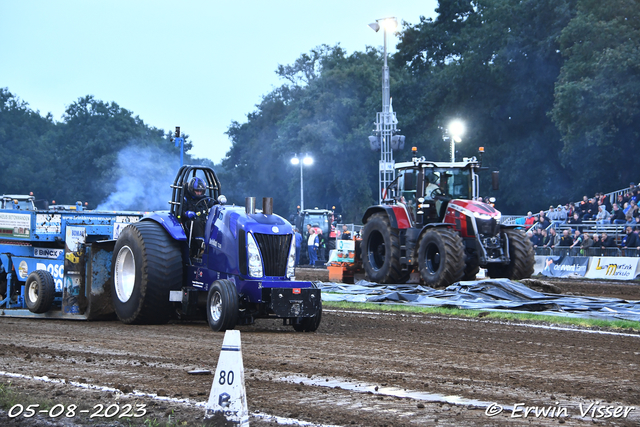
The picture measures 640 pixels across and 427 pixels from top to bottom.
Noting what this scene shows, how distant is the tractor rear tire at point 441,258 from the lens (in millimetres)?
17828

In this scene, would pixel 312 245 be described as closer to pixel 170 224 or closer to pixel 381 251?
pixel 381 251

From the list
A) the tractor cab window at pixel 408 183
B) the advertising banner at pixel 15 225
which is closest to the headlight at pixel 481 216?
the tractor cab window at pixel 408 183

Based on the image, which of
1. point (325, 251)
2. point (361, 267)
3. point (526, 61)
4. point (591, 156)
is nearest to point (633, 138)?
point (591, 156)

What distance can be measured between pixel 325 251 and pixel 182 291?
86.1 feet

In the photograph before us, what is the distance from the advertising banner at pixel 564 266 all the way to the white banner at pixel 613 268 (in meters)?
0.28

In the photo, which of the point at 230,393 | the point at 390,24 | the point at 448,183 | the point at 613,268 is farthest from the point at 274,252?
the point at 390,24

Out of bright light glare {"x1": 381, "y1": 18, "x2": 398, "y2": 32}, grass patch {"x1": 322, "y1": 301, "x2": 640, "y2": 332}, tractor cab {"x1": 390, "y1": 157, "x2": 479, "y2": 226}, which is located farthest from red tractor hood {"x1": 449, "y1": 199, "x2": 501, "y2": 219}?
bright light glare {"x1": 381, "y1": 18, "x2": 398, "y2": 32}

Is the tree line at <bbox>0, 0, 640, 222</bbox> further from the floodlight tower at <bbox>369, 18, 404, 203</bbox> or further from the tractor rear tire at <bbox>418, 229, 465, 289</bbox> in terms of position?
the tractor rear tire at <bbox>418, 229, 465, 289</bbox>

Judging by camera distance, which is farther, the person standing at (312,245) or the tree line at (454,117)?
the tree line at (454,117)

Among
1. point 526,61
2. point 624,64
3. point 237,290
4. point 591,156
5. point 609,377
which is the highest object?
point 526,61

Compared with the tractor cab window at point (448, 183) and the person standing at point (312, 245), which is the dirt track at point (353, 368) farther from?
the person standing at point (312, 245)

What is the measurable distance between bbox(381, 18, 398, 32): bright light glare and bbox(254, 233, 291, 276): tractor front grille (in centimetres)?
1992

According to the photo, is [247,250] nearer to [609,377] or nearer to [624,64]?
[609,377]

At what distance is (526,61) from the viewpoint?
47656 mm
